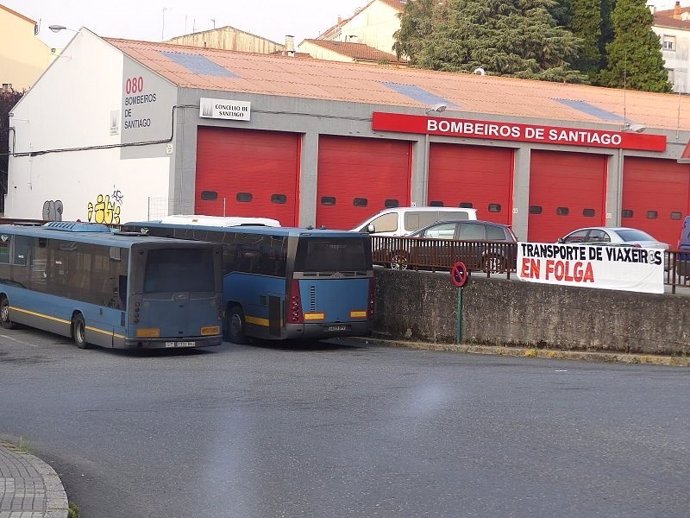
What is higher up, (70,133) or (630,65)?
(630,65)

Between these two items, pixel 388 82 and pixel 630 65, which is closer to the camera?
pixel 388 82

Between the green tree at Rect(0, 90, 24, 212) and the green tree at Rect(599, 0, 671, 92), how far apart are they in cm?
3706

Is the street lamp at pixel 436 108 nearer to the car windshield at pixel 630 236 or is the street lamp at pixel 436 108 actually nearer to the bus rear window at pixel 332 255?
the car windshield at pixel 630 236

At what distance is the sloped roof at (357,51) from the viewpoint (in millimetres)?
94938

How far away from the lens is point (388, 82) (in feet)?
162

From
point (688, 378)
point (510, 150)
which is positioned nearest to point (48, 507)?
point (688, 378)

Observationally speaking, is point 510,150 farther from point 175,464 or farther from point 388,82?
point 175,464

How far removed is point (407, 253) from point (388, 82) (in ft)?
71.5

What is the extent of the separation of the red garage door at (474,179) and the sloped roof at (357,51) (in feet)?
155

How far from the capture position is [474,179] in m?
46.2

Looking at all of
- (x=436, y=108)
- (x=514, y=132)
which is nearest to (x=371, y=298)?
(x=436, y=108)

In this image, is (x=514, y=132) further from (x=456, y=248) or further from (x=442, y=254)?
(x=456, y=248)

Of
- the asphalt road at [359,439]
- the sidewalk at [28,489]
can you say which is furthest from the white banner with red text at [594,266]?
the sidewalk at [28,489]

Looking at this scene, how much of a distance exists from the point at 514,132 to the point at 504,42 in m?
26.6
